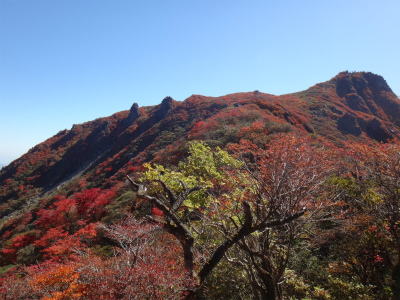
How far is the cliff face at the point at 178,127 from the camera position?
41.4m

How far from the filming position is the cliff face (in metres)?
41.4

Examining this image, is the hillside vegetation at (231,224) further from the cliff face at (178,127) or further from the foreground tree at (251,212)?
the cliff face at (178,127)

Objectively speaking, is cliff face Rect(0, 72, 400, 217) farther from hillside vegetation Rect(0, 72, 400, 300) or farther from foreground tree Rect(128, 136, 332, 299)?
foreground tree Rect(128, 136, 332, 299)

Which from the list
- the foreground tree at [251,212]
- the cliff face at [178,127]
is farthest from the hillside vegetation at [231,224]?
the cliff face at [178,127]

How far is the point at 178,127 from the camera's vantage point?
2023 inches

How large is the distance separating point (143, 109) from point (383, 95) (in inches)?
3254

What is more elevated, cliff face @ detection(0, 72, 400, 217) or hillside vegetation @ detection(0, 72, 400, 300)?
cliff face @ detection(0, 72, 400, 217)

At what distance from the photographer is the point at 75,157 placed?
64.4 metres

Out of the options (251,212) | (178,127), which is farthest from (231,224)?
(178,127)

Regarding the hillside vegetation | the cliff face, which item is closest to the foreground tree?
the hillside vegetation

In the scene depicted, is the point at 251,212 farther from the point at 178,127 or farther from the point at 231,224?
the point at 178,127

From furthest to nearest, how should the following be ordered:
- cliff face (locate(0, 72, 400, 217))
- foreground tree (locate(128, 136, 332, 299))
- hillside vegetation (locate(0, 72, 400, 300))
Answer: cliff face (locate(0, 72, 400, 217))
hillside vegetation (locate(0, 72, 400, 300))
foreground tree (locate(128, 136, 332, 299))

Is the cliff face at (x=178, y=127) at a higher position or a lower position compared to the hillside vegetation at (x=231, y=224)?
higher

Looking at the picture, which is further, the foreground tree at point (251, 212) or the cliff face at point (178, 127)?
the cliff face at point (178, 127)
